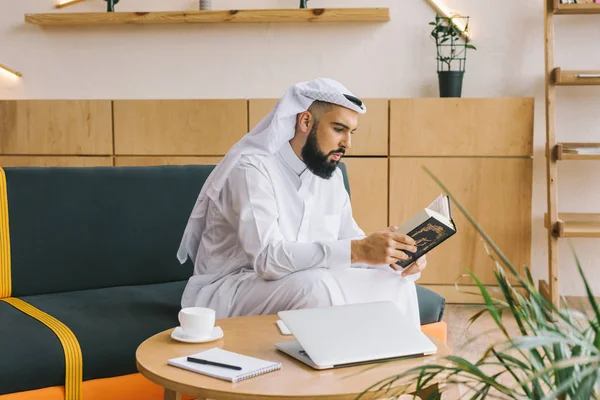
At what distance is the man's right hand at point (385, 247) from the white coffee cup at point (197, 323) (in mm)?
661

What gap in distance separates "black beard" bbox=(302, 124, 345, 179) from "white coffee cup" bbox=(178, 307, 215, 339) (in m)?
0.97

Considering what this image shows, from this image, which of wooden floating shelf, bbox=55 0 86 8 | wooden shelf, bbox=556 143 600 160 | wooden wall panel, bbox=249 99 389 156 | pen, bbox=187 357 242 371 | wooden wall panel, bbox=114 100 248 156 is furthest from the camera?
wooden floating shelf, bbox=55 0 86 8

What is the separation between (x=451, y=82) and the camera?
183 inches

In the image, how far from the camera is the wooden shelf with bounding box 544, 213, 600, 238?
13.6 ft

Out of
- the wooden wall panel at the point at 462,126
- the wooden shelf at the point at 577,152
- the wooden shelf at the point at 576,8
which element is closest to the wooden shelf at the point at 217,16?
the wooden wall panel at the point at 462,126

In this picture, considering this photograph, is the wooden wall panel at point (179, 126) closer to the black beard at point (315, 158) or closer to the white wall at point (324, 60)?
the white wall at point (324, 60)

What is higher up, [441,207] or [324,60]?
[324,60]

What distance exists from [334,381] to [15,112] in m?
3.81

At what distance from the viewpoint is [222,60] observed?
16.7ft

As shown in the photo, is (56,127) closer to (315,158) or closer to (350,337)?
(315,158)

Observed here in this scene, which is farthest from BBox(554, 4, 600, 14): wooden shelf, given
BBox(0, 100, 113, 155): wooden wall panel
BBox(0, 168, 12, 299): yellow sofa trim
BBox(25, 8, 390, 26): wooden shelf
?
BBox(0, 168, 12, 299): yellow sofa trim

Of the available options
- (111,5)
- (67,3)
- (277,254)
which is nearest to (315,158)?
(277,254)

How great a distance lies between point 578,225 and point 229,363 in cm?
316

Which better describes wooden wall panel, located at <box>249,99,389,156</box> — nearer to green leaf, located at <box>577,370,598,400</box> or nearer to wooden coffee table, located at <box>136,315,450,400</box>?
wooden coffee table, located at <box>136,315,450,400</box>
